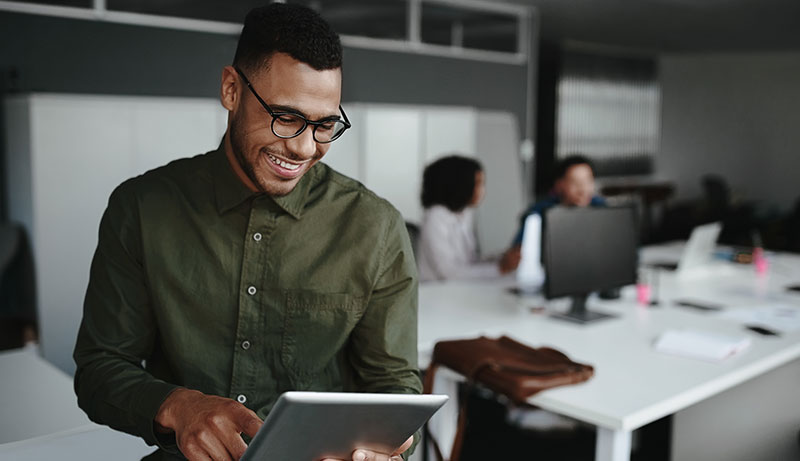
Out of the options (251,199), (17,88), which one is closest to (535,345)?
(251,199)

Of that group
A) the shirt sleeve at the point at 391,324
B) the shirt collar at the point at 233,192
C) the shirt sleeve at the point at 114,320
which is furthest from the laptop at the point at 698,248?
the shirt sleeve at the point at 114,320

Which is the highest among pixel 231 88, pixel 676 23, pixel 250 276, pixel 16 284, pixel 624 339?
pixel 676 23

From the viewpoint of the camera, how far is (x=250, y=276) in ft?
5.15

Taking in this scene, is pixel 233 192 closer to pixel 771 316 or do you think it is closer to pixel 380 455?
pixel 380 455

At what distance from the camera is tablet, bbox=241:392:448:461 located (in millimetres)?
1179

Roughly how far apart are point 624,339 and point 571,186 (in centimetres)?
169

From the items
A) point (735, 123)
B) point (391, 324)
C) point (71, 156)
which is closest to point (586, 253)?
point (391, 324)

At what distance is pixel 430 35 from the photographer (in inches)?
296

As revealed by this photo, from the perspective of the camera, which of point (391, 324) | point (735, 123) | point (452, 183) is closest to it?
point (391, 324)

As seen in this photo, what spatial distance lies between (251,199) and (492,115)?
648cm

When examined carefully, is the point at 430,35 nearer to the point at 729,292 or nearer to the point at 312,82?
the point at 729,292

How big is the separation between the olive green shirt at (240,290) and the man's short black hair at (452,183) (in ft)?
9.09

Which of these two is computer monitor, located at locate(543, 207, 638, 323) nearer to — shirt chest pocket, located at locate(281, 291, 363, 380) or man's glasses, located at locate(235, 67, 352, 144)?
shirt chest pocket, located at locate(281, 291, 363, 380)

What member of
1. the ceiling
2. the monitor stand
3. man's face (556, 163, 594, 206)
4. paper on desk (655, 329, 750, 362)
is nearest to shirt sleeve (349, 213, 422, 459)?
paper on desk (655, 329, 750, 362)
